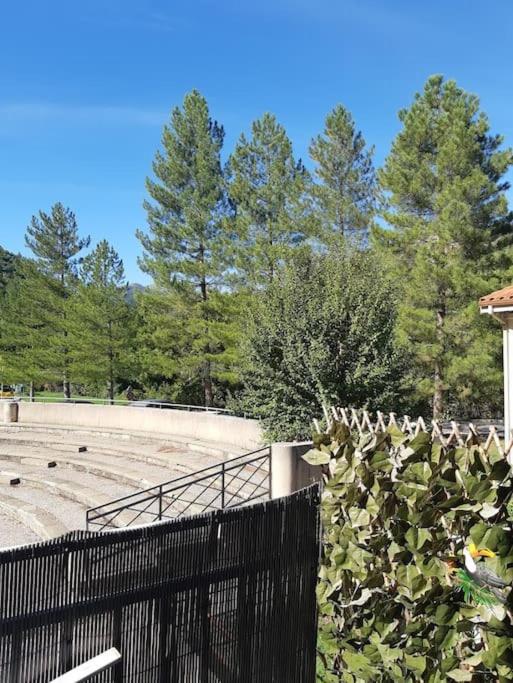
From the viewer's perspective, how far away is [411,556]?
3537 mm

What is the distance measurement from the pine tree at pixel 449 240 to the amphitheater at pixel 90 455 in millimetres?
6456

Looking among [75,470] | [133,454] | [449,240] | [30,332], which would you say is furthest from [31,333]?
[449,240]

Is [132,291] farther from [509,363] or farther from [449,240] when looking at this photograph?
[509,363]

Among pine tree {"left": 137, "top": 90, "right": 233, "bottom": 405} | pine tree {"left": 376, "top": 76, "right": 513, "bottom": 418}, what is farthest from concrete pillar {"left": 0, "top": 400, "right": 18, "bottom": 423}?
pine tree {"left": 376, "top": 76, "right": 513, "bottom": 418}

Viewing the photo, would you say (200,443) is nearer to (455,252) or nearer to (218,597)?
(455,252)

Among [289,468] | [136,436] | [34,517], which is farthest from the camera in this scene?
[136,436]

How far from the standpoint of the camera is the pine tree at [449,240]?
16328mm

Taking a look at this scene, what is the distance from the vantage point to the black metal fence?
292 centimetres

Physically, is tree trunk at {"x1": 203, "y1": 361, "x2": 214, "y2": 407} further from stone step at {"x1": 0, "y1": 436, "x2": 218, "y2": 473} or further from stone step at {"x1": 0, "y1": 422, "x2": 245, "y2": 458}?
stone step at {"x1": 0, "y1": 436, "x2": 218, "y2": 473}

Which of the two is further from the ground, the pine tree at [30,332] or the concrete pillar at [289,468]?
the pine tree at [30,332]

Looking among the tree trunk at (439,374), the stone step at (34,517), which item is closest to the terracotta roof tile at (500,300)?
the tree trunk at (439,374)

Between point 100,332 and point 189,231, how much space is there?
6.29 meters

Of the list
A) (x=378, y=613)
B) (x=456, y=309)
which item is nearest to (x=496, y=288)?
(x=456, y=309)

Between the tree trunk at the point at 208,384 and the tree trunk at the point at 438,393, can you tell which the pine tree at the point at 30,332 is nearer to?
the tree trunk at the point at 208,384
